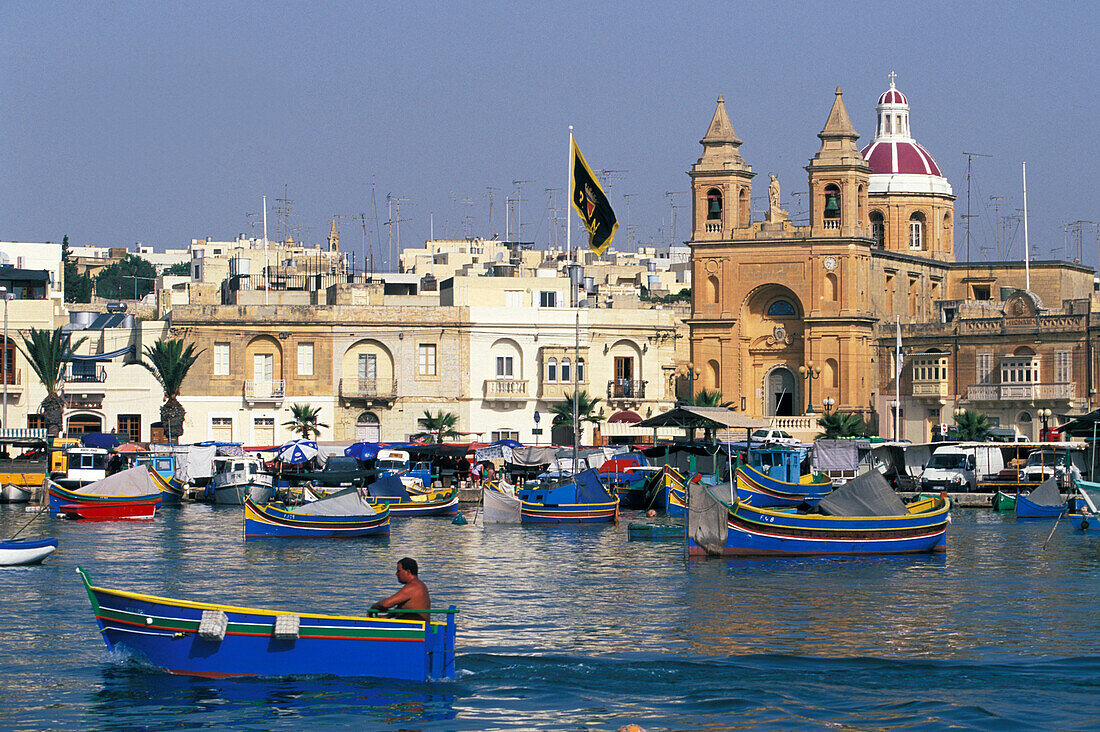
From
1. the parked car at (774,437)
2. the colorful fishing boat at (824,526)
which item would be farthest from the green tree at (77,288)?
the colorful fishing boat at (824,526)

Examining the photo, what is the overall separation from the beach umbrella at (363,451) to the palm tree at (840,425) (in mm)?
21198

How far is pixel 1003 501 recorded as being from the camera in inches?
2180

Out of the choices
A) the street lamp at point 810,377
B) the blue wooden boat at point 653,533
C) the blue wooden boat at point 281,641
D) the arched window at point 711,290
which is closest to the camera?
the blue wooden boat at point 281,641

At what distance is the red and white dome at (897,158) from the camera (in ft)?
298

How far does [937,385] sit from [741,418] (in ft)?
66.3

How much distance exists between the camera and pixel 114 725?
66.3 ft

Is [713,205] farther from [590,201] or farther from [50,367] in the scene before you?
[50,367]

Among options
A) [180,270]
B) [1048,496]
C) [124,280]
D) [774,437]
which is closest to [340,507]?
[1048,496]

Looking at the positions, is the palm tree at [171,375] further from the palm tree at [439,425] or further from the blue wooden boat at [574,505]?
the blue wooden boat at [574,505]

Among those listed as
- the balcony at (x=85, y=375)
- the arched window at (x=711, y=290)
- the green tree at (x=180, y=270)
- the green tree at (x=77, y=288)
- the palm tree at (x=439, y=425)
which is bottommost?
the palm tree at (x=439, y=425)

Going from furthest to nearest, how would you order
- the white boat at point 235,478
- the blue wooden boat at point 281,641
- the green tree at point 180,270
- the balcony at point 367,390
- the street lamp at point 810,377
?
the green tree at point 180,270 < the street lamp at point 810,377 < the balcony at point 367,390 < the white boat at point 235,478 < the blue wooden boat at point 281,641

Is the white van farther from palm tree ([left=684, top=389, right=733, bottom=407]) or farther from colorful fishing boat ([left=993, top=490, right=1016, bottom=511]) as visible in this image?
palm tree ([left=684, top=389, right=733, bottom=407])

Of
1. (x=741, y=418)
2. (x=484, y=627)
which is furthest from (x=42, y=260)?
(x=484, y=627)

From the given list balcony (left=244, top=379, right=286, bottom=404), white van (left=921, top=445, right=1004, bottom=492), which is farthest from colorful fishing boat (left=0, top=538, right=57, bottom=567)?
balcony (left=244, top=379, right=286, bottom=404)
